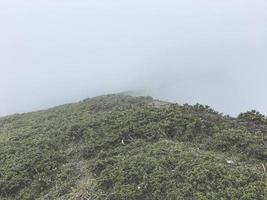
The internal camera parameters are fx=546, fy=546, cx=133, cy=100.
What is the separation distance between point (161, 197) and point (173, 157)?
1.27 meters

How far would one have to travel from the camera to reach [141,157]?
11.2 meters

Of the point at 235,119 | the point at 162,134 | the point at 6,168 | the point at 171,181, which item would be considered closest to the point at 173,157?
the point at 171,181

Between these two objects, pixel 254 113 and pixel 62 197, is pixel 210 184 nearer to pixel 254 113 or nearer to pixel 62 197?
pixel 62 197

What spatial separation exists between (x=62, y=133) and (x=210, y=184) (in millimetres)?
5809

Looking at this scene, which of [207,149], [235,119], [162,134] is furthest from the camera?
[235,119]

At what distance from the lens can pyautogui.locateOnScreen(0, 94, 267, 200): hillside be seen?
9.98m

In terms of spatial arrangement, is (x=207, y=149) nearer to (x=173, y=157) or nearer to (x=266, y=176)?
(x=173, y=157)

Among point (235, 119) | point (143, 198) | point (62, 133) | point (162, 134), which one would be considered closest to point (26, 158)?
point (62, 133)

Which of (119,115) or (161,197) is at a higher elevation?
(119,115)

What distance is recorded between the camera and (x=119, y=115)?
14.3 metres

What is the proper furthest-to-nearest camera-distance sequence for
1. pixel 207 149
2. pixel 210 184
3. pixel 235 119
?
pixel 235 119 → pixel 207 149 → pixel 210 184

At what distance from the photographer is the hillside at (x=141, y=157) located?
9.98 m

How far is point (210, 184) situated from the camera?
32.1 ft

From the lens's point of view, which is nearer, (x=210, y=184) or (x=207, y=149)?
(x=210, y=184)
